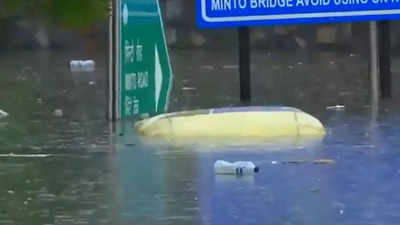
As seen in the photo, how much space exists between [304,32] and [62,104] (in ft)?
53.4

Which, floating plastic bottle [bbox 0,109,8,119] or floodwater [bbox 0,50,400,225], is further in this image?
floating plastic bottle [bbox 0,109,8,119]

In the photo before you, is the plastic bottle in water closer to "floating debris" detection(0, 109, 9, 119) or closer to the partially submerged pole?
"floating debris" detection(0, 109, 9, 119)

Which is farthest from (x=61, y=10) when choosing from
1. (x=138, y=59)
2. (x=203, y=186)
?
(x=138, y=59)

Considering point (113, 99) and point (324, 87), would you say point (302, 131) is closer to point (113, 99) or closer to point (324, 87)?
point (113, 99)

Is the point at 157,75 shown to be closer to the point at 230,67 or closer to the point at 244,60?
the point at 244,60

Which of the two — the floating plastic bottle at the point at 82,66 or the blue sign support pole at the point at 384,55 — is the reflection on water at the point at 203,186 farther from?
the floating plastic bottle at the point at 82,66

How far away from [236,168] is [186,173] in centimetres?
37

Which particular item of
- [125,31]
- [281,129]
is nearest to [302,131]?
[281,129]

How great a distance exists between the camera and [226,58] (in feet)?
88.4

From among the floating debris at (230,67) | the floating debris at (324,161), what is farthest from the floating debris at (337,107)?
the floating debris at (230,67)

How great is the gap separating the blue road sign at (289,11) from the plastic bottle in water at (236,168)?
5.42 meters

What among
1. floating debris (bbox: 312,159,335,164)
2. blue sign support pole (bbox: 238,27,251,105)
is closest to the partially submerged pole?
blue sign support pole (bbox: 238,27,251,105)

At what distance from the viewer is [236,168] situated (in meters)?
9.05

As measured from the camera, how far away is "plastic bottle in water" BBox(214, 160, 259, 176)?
9031 mm
